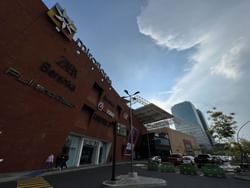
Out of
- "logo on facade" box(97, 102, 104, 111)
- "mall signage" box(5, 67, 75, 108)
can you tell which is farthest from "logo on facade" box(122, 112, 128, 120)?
"mall signage" box(5, 67, 75, 108)

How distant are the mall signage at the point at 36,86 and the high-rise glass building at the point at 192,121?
99223mm

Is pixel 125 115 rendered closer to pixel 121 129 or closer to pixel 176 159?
pixel 121 129

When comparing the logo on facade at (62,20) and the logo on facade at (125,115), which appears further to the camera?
the logo on facade at (125,115)

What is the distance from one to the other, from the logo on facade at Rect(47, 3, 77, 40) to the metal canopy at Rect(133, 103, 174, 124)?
2878cm

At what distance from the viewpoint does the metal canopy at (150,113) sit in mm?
42934

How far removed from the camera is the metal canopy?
42934 millimetres

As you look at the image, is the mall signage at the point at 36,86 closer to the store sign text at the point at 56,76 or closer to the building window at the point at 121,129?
the store sign text at the point at 56,76

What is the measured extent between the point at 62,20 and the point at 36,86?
7.78 m

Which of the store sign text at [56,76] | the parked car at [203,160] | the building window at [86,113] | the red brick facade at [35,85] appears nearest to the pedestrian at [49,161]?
the red brick facade at [35,85]

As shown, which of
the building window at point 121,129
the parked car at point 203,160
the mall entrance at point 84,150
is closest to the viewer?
the mall entrance at point 84,150

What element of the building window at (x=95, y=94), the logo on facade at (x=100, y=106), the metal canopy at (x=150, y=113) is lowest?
the logo on facade at (x=100, y=106)

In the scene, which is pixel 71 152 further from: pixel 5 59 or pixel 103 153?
pixel 5 59

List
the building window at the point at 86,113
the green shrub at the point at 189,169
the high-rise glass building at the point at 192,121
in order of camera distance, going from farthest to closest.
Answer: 1. the high-rise glass building at the point at 192,121
2. the building window at the point at 86,113
3. the green shrub at the point at 189,169

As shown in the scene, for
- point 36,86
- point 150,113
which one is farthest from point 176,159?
point 36,86
